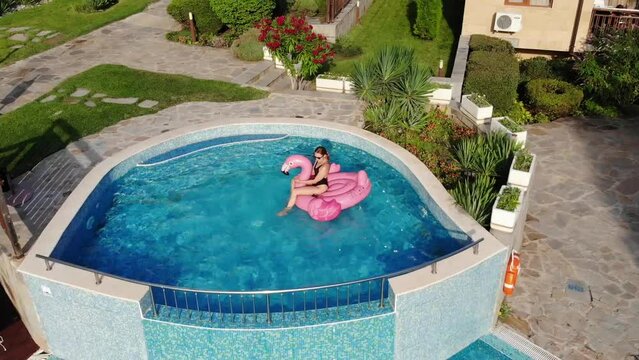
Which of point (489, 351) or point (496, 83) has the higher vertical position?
point (496, 83)

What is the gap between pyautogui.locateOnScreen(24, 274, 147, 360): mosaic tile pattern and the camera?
10.1 metres

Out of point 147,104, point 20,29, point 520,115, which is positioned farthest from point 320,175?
point 20,29

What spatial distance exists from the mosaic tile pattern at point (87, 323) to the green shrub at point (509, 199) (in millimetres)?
6720

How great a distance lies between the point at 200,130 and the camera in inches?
650

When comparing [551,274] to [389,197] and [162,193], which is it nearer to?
[389,197]

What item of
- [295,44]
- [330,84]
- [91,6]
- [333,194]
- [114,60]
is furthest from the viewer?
[91,6]

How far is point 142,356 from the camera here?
10.5m

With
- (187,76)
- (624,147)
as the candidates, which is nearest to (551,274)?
(624,147)

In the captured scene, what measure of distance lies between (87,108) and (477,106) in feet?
35.8

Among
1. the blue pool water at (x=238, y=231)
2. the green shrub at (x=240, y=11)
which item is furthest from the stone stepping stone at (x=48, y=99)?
the green shrub at (x=240, y=11)

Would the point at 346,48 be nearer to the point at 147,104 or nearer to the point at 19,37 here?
the point at 147,104

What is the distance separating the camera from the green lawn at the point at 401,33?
23.2 m

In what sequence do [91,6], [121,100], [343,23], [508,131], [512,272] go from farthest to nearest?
[91,6] < [343,23] < [121,100] < [508,131] < [512,272]

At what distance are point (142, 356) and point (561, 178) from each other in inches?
416
